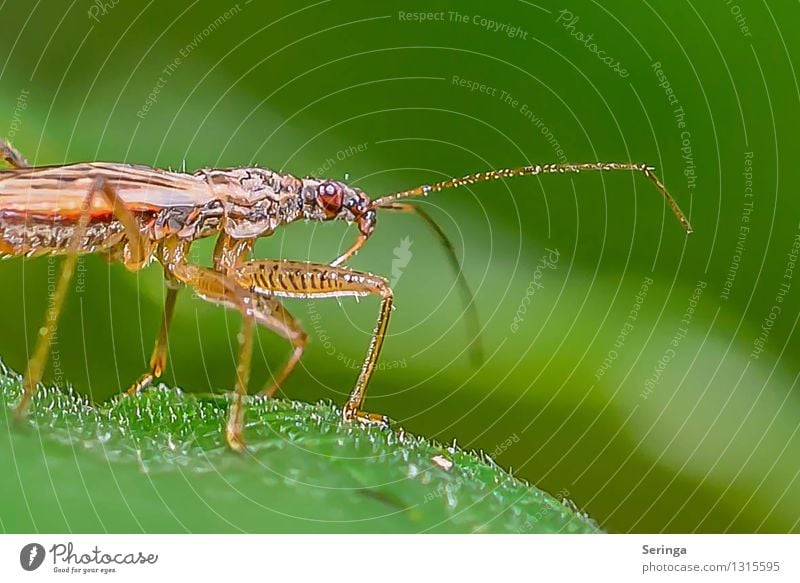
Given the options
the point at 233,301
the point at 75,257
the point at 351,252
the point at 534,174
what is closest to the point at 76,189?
the point at 75,257

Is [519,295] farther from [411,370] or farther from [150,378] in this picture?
[150,378]

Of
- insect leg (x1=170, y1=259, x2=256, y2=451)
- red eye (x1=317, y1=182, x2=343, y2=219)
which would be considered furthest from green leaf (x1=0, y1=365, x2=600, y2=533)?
red eye (x1=317, y1=182, x2=343, y2=219)

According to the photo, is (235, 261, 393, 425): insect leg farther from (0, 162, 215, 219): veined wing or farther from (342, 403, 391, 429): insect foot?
(0, 162, 215, 219): veined wing

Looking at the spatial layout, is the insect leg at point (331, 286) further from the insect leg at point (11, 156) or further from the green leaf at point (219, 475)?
the insect leg at point (11, 156)

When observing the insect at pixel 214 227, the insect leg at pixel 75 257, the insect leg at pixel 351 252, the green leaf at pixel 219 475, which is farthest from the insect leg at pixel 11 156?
the insect leg at pixel 351 252
